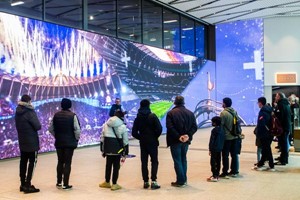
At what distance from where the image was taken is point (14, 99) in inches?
362

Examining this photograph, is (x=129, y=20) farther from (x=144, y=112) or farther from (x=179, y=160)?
(x=179, y=160)

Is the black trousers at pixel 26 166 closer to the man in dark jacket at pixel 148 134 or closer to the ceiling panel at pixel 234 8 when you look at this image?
the man in dark jacket at pixel 148 134

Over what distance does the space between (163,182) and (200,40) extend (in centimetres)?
1466

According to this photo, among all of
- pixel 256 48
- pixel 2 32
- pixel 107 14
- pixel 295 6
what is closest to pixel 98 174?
pixel 2 32

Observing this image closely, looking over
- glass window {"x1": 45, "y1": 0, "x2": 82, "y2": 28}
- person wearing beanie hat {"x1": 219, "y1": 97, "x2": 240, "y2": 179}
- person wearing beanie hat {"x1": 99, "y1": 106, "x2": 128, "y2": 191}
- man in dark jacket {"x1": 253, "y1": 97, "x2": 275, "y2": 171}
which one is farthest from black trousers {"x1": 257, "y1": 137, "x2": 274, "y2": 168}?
glass window {"x1": 45, "y1": 0, "x2": 82, "y2": 28}

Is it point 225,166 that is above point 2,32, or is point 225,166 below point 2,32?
below

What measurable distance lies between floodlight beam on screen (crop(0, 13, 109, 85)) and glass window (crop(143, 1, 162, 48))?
12.0 ft

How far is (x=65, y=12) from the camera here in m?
11.3

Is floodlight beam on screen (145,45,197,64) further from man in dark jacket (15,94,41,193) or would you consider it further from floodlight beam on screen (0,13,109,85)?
man in dark jacket (15,94,41,193)

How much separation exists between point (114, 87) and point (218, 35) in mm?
9724

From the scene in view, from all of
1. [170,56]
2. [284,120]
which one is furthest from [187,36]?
[284,120]

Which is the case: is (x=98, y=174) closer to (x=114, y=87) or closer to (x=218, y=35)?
(x=114, y=87)

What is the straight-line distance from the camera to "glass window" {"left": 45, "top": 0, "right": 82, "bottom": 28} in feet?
35.7

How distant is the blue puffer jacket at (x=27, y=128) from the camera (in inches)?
220
